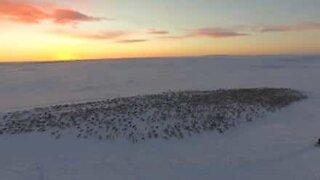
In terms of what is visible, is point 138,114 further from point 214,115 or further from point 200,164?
point 200,164

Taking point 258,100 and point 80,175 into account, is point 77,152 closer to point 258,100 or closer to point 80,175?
point 80,175

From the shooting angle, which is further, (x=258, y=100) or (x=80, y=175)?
(x=258, y=100)

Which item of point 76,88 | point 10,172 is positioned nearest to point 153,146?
point 10,172

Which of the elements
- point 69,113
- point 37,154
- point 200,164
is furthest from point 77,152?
point 69,113

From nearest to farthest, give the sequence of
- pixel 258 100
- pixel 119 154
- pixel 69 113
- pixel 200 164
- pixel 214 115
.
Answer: pixel 200 164, pixel 119 154, pixel 214 115, pixel 69 113, pixel 258 100

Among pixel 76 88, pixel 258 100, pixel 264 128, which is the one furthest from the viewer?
pixel 76 88

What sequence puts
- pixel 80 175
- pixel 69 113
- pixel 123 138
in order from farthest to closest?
pixel 69 113
pixel 123 138
pixel 80 175

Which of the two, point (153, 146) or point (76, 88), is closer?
point (153, 146)

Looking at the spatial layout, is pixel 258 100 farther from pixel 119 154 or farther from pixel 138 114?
pixel 119 154

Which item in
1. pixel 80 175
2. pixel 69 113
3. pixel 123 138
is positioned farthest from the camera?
pixel 69 113
